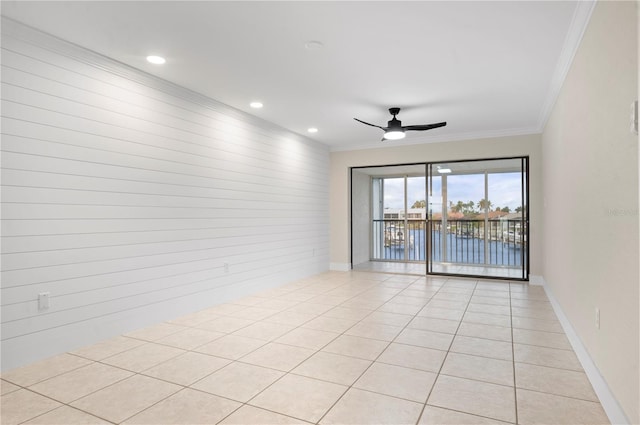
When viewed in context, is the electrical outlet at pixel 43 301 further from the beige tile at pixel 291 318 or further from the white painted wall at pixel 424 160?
the white painted wall at pixel 424 160

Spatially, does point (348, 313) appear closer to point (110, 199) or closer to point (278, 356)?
point (278, 356)

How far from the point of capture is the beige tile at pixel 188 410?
212cm

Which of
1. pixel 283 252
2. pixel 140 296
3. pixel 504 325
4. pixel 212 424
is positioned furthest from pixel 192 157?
pixel 504 325

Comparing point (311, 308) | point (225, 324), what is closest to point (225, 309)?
point (225, 324)

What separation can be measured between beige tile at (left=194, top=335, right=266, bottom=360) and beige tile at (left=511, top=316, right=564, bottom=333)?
2.64m

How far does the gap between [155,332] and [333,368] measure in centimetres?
192

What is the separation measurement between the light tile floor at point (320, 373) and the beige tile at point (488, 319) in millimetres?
11

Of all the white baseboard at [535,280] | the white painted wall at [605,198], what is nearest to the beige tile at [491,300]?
the white painted wall at [605,198]

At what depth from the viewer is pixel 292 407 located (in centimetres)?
226

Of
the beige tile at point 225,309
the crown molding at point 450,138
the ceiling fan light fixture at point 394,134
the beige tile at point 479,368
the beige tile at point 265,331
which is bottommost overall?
the beige tile at point 479,368

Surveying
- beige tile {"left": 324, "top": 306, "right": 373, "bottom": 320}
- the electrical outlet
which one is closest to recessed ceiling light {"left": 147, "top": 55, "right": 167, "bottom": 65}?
the electrical outlet

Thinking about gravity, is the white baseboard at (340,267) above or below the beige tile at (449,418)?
above

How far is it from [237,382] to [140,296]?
1.76 metres

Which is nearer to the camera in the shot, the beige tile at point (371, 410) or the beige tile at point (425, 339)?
the beige tile at point (371, 410)
